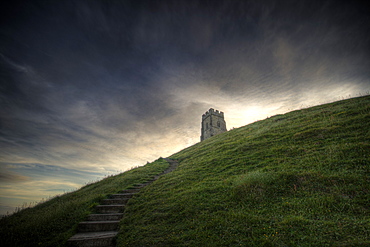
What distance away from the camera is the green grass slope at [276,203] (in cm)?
522

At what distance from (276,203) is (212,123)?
46.6 metres

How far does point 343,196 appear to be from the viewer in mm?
6352

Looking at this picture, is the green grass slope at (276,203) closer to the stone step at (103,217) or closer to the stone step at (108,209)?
the stone step at (103,217)

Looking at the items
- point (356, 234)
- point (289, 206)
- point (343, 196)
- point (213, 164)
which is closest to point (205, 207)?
point (289, 206)

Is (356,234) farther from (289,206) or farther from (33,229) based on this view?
(33,229)

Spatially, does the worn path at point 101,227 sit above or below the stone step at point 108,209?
below

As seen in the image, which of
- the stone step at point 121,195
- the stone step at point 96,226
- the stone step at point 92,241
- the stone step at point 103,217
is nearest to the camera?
the stone step at point 92,241

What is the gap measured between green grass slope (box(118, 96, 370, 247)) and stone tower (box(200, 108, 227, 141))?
1577 inches

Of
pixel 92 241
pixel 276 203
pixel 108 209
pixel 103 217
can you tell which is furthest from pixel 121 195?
pixel 276 203

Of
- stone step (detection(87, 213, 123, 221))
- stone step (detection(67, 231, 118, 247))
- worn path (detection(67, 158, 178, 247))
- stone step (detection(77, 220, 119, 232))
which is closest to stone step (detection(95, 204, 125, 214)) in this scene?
worn path (detection(67, 158, 178, 247))

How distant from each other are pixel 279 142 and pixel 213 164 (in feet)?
20.7

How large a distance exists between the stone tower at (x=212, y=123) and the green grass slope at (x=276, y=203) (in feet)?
131

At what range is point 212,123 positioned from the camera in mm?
53031

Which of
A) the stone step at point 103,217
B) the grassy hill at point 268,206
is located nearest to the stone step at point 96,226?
the grassy hill at point 268,206
